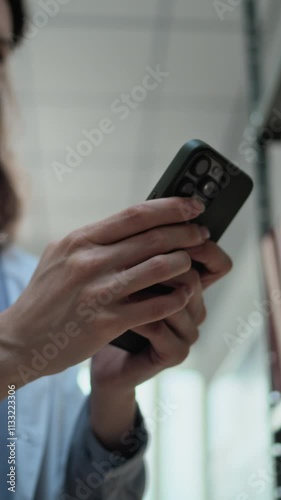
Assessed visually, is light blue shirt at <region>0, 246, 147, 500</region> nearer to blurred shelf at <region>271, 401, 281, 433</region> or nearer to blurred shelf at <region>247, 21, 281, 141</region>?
blurred shelf at <region>271, 401, 281, 433</region>

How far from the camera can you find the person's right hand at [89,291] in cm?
41

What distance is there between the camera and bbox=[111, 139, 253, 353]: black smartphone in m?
0.47

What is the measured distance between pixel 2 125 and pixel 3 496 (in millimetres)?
603

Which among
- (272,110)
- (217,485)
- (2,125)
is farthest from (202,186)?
(217,485)

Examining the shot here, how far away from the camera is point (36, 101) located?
2189 millimetres

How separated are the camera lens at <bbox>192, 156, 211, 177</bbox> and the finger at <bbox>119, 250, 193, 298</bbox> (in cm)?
9

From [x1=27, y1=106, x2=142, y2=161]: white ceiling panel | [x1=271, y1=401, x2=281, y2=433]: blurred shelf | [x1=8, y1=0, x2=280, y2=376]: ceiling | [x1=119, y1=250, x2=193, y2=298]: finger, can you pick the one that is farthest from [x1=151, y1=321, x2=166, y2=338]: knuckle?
[x1=27, y1=106, x2=142, y2=161]: white ceiling panel

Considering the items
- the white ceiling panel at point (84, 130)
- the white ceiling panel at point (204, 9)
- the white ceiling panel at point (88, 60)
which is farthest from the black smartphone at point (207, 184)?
the white ceiling panel at point (84, 130)

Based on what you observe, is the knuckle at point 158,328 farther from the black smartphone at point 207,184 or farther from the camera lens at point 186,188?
the camera lens at point 186,188

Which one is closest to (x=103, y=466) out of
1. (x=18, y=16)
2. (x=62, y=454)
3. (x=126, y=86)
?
(x=62, y=454)

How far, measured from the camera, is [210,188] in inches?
19.2

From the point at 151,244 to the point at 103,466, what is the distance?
0.31 meters

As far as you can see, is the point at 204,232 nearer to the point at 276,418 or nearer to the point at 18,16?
the point at 276,418

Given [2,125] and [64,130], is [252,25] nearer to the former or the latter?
[2,125]
